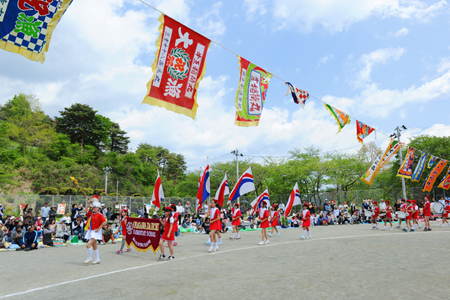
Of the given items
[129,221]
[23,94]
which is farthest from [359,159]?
[23,94]

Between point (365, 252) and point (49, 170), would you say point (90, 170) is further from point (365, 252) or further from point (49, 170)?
point (365, 252)

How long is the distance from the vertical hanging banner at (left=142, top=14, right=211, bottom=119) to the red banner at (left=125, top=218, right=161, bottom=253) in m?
4.07

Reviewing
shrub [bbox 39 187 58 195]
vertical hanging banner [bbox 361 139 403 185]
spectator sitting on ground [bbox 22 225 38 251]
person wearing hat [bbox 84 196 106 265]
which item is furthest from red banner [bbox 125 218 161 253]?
shrub [bbox 39 187 58 195]

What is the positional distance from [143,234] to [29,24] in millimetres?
7136

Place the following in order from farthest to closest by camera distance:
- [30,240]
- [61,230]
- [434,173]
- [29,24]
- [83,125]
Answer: [83,125]
[434,173]
[61,230]
[30,240]
[29,24]

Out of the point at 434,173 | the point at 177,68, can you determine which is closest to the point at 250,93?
the point at 177,68

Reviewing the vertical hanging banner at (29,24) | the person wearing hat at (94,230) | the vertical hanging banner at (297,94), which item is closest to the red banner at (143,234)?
the person wearing hat at (94,230)

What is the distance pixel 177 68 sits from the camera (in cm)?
892

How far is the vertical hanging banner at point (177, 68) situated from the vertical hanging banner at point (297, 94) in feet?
17.4

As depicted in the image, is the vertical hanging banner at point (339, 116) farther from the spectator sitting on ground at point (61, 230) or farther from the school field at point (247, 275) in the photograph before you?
the spectator sitting on ground at point (61, 230)

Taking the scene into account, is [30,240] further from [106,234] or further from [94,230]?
[94,230]

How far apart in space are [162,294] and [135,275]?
1.99m

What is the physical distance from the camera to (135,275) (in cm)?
726

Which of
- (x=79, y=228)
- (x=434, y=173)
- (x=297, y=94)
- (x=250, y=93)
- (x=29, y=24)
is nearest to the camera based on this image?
(x=29, y=24)
